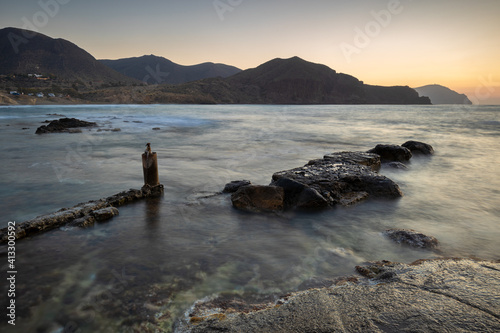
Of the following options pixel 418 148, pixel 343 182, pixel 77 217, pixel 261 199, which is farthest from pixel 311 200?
pixel 418 148

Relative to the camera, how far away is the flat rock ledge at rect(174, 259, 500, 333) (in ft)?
8.54

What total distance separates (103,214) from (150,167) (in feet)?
6.55

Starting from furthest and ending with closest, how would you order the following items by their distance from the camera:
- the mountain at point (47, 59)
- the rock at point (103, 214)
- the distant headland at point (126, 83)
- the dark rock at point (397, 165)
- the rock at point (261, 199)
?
the mountain at point (47, 59) < the distant headland at point (126, 83) < the dark rock at point (397, 165) < the rock at point (261, 199) < the rock at point (103, 214)

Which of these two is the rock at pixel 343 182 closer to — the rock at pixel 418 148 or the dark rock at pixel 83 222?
the dark rock at pixel 83 222

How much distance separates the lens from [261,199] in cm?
674

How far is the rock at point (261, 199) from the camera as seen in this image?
21.9 feet

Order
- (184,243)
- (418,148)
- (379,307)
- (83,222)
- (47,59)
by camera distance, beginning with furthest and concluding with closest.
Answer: (47,59) < (418,148) < (83,222) < (184,243) < (379,307)

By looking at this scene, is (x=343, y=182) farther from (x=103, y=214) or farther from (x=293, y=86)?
(x=293, y=86)

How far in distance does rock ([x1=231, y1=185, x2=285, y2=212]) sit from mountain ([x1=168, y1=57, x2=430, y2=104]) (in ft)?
469

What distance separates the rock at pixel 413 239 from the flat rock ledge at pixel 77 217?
5895mm

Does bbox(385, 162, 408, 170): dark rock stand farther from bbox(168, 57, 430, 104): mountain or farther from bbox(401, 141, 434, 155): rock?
bbox(168, 57, 430, 104): mountain

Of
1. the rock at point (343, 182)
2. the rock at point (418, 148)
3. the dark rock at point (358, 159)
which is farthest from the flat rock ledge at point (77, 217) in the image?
the rock at point (418, 148)

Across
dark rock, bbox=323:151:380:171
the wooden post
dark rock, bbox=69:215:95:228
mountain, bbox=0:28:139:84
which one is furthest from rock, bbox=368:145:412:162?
mountain, bbox=0:28:139:84

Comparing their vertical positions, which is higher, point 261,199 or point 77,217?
point 261,199
